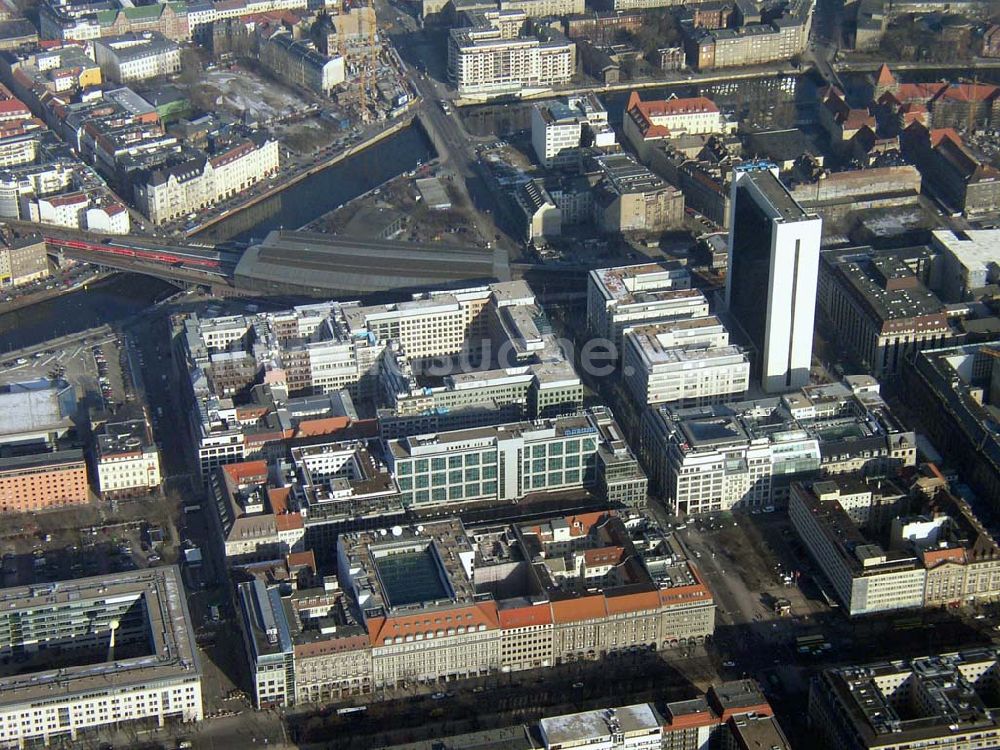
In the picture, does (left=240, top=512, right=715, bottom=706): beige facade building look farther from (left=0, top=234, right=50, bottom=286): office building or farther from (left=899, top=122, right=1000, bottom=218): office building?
(left=899, top=122, right=1000, bottom=218): office building

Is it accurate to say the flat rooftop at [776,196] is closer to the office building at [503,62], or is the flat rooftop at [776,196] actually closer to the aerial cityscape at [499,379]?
the aerial cityscape at [499,379]

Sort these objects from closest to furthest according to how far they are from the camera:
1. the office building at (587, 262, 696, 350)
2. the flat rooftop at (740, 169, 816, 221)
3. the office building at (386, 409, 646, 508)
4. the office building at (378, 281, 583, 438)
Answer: the office building at (386, 409, 646, 508) → the office building at (378, 281, 583, 438) → the flat rooftop at (740, 169, 816, 221) → the office building at (587, 262, 696, 350)

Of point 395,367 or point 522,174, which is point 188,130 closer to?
point 522,174

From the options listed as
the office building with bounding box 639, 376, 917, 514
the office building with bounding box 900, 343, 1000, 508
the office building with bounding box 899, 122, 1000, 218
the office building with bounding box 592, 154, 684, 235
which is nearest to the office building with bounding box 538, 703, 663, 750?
the office building with bounding box 639, 376, 917, 514

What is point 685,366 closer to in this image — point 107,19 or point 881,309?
point 881,309

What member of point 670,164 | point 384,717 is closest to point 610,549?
point 384,717

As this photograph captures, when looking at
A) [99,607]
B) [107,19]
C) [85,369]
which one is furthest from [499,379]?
[107,19]

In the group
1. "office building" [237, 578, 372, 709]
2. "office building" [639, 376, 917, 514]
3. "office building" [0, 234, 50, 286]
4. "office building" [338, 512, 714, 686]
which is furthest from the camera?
"office building" [0, 234, 50, 286]

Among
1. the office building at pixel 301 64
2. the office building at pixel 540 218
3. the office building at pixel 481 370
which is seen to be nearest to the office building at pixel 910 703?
the office building at pixel 481 370
